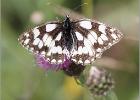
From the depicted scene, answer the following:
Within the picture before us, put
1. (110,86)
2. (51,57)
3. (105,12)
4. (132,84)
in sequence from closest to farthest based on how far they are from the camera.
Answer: (51,57)
(110,86)
(132,84)
(105,12)

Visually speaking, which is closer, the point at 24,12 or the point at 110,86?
the point at 110,86

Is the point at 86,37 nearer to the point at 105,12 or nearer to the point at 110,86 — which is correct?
the point at 110,86

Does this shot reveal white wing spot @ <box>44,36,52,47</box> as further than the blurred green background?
No

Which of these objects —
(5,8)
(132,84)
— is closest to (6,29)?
(5,8)

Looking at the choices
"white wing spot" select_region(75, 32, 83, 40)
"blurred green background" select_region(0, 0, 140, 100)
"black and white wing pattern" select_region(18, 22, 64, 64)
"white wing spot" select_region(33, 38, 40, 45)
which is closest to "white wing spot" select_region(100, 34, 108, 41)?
"white wing spot" select_region(75, 32, 83, 40)

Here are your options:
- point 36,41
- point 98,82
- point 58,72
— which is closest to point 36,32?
point 36,41

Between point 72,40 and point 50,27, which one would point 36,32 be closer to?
point 50,27

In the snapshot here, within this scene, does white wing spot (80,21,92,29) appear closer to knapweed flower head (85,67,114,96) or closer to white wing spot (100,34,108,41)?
white wing spot (100,34,108,41)
